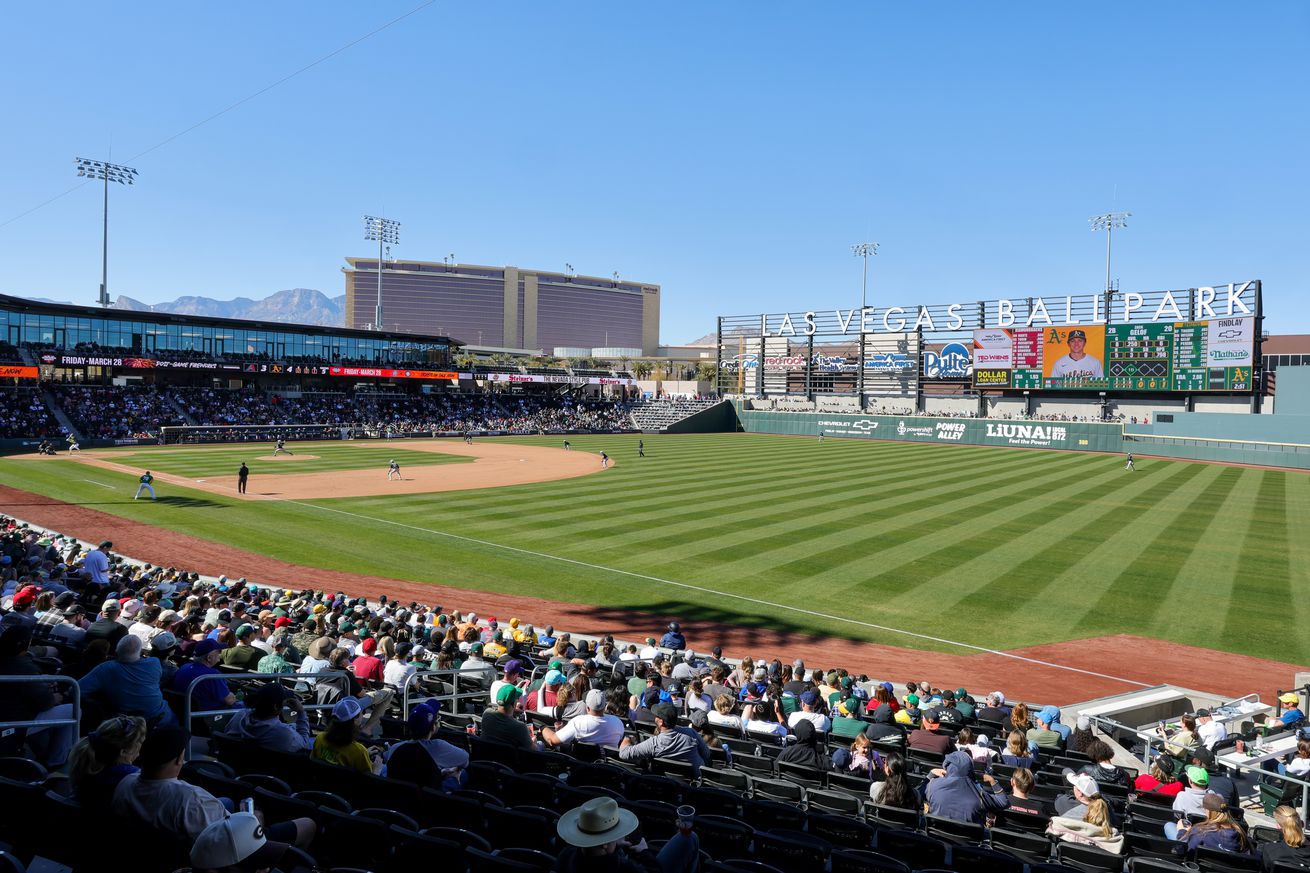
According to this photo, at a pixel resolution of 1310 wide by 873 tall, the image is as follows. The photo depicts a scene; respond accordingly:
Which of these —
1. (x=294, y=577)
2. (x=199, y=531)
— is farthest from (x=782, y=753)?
(x=199, y=531)

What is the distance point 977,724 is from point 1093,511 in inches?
1061

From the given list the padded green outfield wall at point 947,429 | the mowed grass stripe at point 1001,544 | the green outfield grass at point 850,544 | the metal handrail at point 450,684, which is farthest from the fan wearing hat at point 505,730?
the padded green outfield wall at point 947,429

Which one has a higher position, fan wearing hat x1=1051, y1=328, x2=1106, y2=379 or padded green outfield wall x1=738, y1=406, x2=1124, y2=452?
fan wearing hat x1=1051, y1=328, x2=1106, y2=379

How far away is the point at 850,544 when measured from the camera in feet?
84.2

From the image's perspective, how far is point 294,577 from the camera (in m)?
20.8

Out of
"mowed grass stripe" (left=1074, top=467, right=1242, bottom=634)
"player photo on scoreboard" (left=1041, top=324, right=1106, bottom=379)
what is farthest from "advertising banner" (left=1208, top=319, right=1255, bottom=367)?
"mowed grass stripe" (left=1074, top=467, right=1242, bottom=634)

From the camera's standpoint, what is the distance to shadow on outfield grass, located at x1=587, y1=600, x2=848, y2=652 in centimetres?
1658

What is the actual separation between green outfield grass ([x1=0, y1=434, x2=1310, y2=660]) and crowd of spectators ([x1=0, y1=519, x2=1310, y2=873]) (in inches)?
273

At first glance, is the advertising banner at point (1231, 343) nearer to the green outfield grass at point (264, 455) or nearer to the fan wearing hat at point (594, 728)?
the green outfield grass at point (264, 455)

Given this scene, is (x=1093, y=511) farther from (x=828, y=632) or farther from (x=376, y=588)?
(x=376, y=588)

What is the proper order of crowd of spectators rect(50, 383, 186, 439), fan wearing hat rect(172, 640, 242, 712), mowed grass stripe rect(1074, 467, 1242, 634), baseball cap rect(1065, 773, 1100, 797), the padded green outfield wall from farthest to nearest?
the padded green outfield wall
crowd of spectators rect(50, 383, 186, 439)
mowed grass stripe rect(1074, 467, 1242, 634)
fan wearing hat rect(172, 640, 242, 712)
baseball cap rect(1065, 773, 1100, 797)

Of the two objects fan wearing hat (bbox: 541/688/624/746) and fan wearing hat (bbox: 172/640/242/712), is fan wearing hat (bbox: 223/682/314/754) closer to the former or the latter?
fan wearing hat (bbox: 172/640/242/712)

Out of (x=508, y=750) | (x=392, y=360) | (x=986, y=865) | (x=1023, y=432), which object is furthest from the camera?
(x=392, y=360)

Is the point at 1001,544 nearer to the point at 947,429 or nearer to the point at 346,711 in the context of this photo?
the point at 346,711
